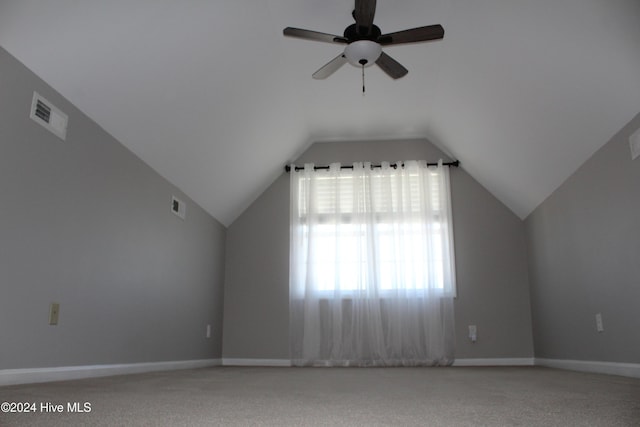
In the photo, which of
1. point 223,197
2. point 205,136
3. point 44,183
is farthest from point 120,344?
point 223,197

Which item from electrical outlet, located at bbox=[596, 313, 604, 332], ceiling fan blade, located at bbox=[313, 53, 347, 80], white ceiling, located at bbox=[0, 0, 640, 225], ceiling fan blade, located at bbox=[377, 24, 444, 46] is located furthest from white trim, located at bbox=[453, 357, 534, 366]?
ceiling fan blade, located at bbox=[377, 24, 444, 46]

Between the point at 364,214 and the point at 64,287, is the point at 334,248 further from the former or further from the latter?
the point at 64,287

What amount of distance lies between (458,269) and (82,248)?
3493mm

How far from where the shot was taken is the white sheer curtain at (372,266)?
4832 millimetres

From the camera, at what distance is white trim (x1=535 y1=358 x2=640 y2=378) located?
297cm

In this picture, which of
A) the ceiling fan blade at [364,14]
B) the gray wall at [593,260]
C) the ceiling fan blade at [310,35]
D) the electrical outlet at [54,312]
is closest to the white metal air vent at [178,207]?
the electrical outlet at [54,312]

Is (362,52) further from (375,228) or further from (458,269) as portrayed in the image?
(458,269)

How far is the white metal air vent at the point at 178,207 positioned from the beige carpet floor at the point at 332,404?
182 centimetres

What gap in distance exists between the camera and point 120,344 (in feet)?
10.5

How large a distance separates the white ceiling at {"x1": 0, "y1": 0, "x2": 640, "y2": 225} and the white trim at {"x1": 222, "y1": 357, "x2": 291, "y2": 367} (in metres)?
1.42

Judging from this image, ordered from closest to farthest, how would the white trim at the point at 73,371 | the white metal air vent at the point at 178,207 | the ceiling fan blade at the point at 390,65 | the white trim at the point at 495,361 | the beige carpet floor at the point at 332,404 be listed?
the beige carpet floor at the point at 332,404 → the white trim at the point at 73,371 → the ceiling fan blade at the point at 390,65 → the white metal air vent at the point at 178,207 → the white trim at the point at 495,361

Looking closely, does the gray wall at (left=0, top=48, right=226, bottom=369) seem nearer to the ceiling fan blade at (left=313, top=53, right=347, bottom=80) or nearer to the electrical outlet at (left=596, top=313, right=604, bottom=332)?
the ceiling fan blade at (left=313, top=53, right=347, bottom=80)

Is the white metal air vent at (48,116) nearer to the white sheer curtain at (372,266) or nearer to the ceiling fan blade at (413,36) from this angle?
the ceiling fan blade at (413,36)

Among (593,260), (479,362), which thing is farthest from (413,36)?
(479,362)
